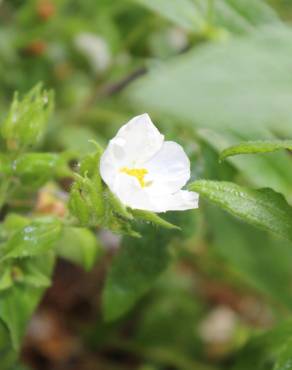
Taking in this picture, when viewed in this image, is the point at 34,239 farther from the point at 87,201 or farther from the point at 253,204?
the point at 253,204

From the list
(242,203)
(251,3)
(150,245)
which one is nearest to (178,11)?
(251,3)

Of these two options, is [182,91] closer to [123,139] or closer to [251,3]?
[251,3]

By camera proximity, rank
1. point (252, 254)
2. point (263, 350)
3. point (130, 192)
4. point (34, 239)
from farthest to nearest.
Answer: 1. point (252, 254)
2. point (263, 350)
3. point (34, 239)
4. point (130, 192)

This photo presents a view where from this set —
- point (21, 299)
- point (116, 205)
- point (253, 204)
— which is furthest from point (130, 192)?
point (21, 299)

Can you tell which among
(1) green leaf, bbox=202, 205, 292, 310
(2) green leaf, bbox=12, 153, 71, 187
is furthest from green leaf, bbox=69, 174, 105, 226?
(1) green leaf, bbox=202, 205, 292, 310

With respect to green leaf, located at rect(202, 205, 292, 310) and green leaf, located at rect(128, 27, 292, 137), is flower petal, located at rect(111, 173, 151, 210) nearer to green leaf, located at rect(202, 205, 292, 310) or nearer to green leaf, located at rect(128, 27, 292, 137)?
green leaf, located at rect(128, 27, 292, 137)

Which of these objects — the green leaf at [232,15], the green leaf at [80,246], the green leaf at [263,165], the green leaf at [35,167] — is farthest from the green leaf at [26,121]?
the green leaf at [232,15]
